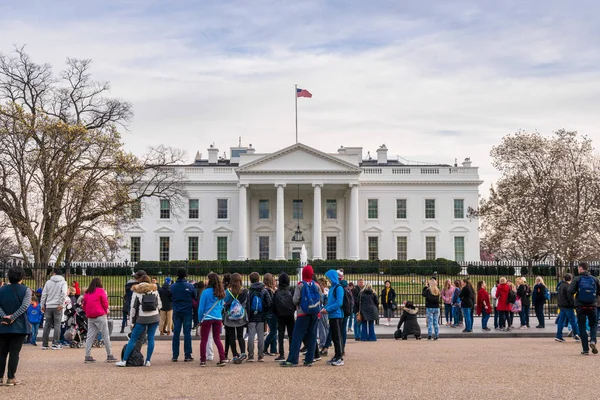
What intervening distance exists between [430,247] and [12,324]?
191 ft

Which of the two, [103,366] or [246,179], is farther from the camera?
[246,179]

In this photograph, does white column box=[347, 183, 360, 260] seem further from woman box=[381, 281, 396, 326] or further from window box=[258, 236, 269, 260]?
woman box=[381, 281, 396, 326]

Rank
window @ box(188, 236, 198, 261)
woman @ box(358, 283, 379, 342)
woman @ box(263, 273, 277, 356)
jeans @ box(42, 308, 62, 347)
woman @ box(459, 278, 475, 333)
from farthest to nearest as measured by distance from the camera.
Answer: window @ box(188, 236, 198, 261) < woman @ box(459, 278, 475, 333) < woman @ box(358, 283, 379, 342) < jeans @ box(42, 308, 62, 347) < woman @ box(263, 273, 277, 356)

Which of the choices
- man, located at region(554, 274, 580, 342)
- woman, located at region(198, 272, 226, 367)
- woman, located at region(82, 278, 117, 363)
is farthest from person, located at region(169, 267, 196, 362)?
man, located at region(554, 274, 580, 342)

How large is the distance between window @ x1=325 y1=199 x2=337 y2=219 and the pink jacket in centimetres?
5381

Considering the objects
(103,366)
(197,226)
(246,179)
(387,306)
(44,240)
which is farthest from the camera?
(197,226)

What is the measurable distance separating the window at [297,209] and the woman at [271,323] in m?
50.8

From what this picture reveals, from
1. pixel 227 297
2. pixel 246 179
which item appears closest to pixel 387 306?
pixel 227 297

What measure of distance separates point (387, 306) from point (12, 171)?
70.6ft

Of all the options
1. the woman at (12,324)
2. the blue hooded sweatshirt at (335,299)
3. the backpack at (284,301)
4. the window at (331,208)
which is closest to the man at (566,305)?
the blue hooded sweatshirt at (335,299)

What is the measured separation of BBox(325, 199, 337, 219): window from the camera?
66.6 meters

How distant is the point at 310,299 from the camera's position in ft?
40.7

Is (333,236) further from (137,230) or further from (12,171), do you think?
(12,171)

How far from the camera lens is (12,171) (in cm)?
3516
